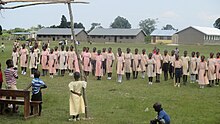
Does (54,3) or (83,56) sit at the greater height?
(54,3)

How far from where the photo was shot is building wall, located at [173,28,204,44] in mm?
94125

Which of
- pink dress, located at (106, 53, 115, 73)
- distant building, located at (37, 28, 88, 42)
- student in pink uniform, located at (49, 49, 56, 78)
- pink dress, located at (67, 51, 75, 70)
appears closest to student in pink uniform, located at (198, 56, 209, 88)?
pink dress, located at (106, 53, 115, 73)

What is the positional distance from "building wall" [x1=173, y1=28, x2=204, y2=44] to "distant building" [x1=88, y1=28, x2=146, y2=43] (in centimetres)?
1155

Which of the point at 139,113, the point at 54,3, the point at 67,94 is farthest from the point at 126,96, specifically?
the point at 54,3

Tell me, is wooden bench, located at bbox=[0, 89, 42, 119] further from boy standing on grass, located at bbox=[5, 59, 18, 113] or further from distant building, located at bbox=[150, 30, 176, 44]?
distant building, located at bbox=[150, 30, 176, 44]

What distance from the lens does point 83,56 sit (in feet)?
73.6

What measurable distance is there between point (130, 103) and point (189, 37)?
276 ft

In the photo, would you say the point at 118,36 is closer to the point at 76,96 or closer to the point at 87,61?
the point at 87,61

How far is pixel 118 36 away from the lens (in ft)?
342

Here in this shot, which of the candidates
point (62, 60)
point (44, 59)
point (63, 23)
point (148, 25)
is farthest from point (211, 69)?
point (148, 25)

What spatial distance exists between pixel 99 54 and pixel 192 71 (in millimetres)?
5216

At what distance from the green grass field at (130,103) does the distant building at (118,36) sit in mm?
82184

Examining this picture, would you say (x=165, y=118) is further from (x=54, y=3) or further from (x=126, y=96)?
(x=126, y=96)

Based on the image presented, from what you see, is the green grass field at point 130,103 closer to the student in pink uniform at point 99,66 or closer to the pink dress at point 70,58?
the student in pink uniform at point 99,66
